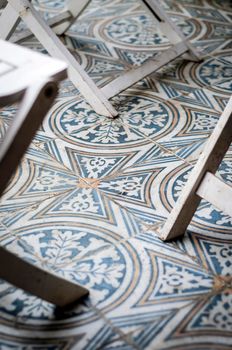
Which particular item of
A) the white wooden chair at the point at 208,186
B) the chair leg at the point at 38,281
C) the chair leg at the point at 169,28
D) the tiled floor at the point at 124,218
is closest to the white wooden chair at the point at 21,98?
the chair leg at the point at 38,281

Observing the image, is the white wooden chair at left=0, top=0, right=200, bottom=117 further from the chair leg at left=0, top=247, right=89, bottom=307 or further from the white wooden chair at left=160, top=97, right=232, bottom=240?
the chair leg at left=0, top=247, right=89, bottom=307

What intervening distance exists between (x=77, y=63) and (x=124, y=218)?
551 mm

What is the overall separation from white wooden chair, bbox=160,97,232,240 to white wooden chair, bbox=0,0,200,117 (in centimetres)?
50

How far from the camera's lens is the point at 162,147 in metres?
1.44

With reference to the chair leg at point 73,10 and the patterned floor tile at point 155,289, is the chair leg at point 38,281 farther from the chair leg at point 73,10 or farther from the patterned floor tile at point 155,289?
the chair leg at point 73,10

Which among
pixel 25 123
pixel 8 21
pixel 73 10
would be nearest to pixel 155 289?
pixel 25 123

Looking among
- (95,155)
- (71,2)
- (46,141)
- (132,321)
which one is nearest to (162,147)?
(95,155)

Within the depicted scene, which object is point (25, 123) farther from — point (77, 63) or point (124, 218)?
point (77, 63)

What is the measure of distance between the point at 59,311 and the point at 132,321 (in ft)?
0.43

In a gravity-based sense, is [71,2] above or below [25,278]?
above

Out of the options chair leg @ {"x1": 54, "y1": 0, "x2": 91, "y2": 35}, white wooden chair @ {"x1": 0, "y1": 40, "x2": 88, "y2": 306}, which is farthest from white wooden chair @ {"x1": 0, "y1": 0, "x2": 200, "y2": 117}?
white wooden chair @ {"x1": 0, "y1": 40, "x2": 88, "y2": 306}

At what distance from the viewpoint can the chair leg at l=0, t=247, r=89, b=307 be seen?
0.88 meters

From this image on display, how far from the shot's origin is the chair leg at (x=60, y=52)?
1.53 meters

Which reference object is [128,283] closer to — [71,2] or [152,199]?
[152,199]
